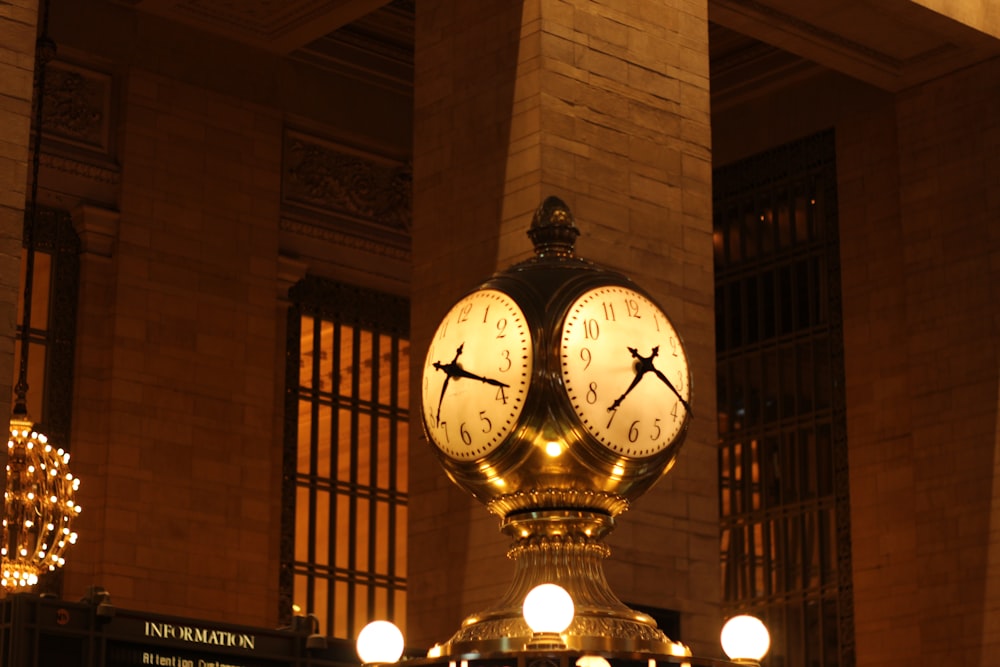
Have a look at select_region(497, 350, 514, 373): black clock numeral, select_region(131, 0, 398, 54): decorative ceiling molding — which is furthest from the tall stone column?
select_region(497, 350, 514, 373): black clock numeral

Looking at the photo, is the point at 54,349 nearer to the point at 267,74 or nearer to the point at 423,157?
the point at 267,74

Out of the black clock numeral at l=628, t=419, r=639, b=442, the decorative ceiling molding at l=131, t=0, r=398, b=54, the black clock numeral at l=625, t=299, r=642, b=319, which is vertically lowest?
the black clock numeral at l=628, t=419, r=639, b=442

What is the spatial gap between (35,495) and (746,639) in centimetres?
759

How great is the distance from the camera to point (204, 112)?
14203 mm

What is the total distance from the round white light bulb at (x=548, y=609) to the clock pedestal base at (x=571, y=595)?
0.03 m

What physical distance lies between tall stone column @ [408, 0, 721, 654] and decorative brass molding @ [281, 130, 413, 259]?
15.3ft

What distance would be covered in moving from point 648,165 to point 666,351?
7.22m

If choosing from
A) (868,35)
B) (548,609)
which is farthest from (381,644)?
(868,35)

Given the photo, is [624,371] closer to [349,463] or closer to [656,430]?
[656,430]

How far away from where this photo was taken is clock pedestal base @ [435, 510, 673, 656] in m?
2.34

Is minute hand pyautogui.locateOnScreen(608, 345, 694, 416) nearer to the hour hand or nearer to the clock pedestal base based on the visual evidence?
the hour hand

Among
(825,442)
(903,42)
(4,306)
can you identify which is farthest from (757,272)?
(4,306)

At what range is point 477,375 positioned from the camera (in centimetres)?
257

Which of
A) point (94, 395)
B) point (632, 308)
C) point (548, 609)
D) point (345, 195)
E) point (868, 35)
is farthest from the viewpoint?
point (345, 195)
